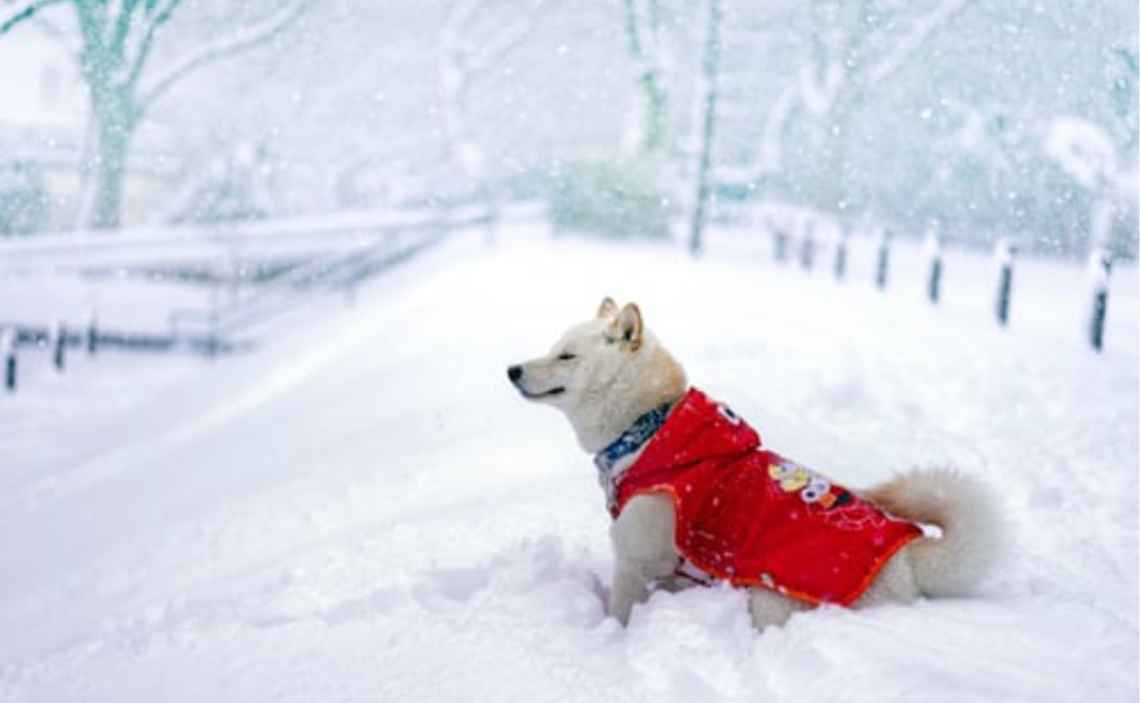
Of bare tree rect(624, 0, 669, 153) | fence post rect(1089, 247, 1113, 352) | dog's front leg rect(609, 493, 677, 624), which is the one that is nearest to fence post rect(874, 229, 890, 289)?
fence post rect(1089, 247, 1113, 352)

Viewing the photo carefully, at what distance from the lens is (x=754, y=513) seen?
2643mm

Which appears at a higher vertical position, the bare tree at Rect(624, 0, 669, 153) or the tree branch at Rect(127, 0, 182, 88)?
the bare tree at Rect(624, 0, 669, 153)

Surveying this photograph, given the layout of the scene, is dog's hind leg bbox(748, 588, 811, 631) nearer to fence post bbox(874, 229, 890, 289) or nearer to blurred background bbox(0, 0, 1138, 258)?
blurred background bbox(0, 0, 1138, 258)

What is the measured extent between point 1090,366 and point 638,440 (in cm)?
499

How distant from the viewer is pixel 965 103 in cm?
1684

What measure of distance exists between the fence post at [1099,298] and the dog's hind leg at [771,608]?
219 inches

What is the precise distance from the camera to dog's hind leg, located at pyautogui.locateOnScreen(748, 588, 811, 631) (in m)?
2.54

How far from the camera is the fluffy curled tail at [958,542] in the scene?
256cm

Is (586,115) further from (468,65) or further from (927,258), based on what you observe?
(927,258)

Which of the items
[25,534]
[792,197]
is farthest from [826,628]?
[792,197]

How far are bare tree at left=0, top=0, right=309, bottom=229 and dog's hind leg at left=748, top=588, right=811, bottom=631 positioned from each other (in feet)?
21.4

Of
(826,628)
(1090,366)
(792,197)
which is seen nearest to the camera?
(826,628)

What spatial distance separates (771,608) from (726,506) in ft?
0.95

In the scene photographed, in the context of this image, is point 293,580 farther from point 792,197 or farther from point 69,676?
point 792,197
